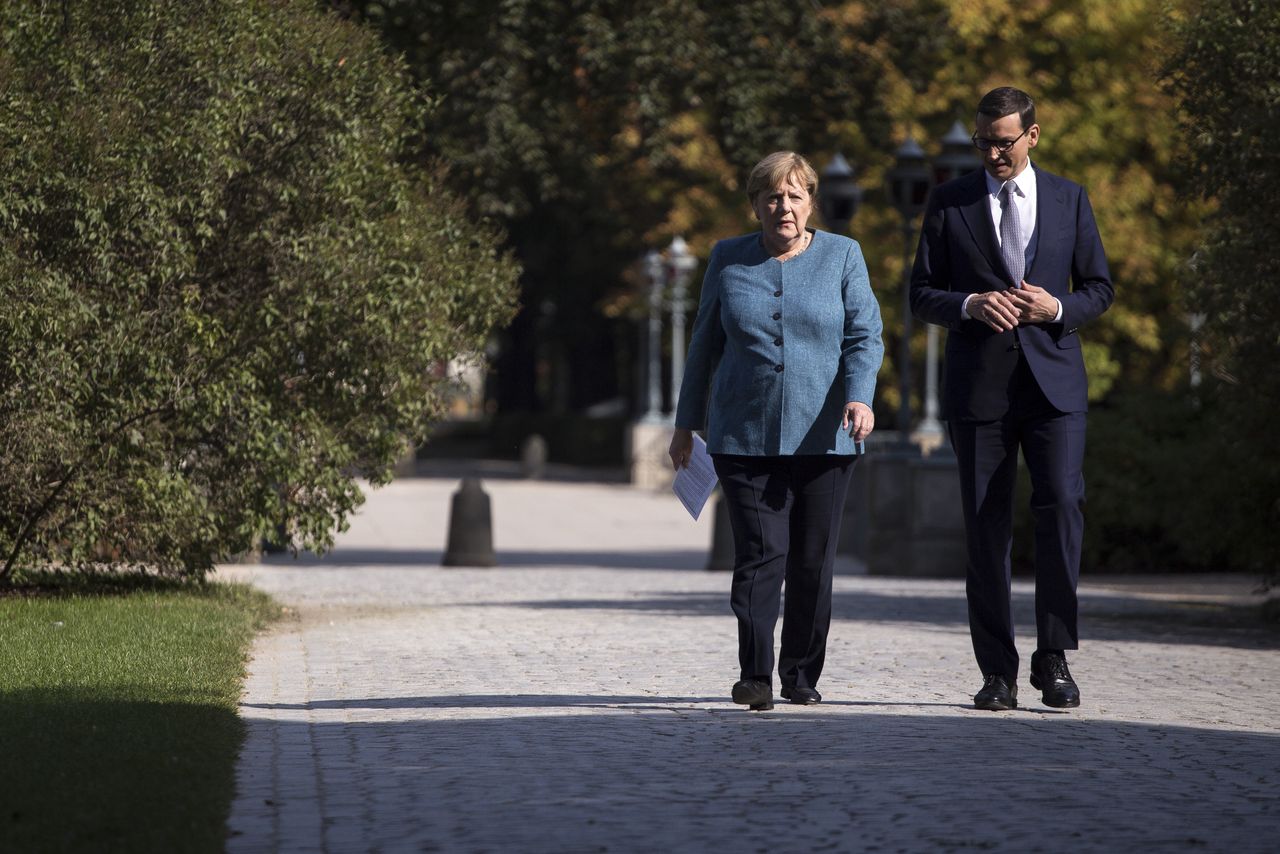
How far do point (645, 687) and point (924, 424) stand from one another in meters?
23.2

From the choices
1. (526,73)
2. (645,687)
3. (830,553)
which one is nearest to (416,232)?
(645,687)

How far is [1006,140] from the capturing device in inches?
296

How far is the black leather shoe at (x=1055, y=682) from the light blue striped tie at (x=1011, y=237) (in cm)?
129

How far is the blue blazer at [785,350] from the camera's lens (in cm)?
757

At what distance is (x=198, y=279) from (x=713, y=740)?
19.8 feet

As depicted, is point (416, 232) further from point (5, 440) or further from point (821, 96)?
point (821, 96)

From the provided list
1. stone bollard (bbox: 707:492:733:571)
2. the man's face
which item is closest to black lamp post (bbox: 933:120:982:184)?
stone bollard (bbox: 707:492:733:571)

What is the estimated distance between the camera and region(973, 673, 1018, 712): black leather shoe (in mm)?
7672

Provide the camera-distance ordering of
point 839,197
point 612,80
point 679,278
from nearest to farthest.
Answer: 1. point 612,80
2. point 839,197
3. point 679,278

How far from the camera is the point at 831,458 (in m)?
7.64

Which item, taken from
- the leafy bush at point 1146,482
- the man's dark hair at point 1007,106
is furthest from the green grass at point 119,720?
the leafy bush at point 1146,482

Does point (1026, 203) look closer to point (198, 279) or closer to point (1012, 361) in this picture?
point (1012, 361)

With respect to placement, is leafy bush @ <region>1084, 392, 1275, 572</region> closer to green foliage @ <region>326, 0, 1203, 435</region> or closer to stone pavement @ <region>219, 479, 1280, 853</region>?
green foliage @ <region>326, 0, 1203, 435</region>

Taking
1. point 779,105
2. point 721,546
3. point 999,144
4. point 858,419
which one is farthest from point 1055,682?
point 779,105
